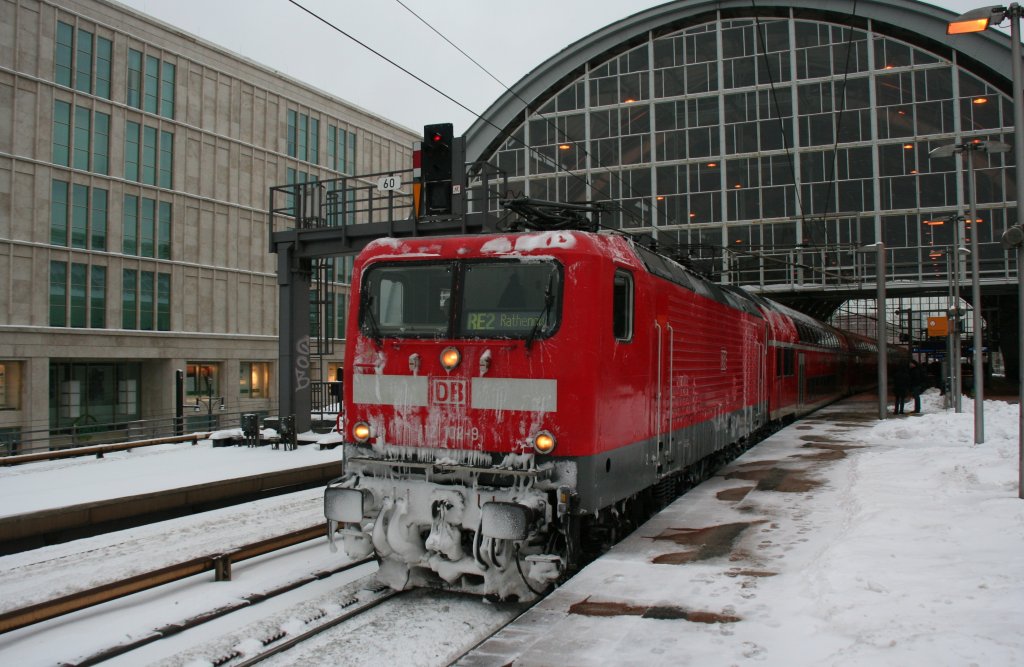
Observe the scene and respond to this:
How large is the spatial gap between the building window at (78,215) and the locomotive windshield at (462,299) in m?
32.6

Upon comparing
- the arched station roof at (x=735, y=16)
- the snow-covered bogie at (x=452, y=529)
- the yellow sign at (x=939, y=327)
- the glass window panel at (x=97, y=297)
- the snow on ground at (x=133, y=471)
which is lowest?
the snow on ground at (x=133, y=471)

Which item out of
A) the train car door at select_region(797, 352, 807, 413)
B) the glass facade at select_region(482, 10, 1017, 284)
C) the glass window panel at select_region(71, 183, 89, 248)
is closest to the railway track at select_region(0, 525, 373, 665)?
the train car door at select_region(797, 352, 807, 413)

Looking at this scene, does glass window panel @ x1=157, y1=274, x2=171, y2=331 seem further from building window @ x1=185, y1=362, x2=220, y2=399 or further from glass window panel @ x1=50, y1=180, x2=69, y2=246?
glass window panel @ x1=50, y1=180, x2=69, y2=246

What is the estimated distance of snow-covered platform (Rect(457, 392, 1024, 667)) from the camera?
18.2 feet

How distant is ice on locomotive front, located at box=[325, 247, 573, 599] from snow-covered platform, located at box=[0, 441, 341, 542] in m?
5.83

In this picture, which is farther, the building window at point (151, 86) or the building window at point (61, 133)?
the building window at point (151, 86)

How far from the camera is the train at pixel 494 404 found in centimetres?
715

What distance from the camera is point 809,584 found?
272 inches

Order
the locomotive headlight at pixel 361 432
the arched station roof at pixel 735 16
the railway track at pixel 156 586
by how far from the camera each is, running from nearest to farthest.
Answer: the railway track at pixel 156 586, the locomotive headlight at pixel 361 432, the arched station roof at pixel 735 16

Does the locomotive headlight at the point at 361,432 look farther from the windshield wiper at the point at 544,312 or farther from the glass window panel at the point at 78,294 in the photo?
the glass window panel at the point at 78,294

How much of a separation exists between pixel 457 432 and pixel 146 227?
119 feet

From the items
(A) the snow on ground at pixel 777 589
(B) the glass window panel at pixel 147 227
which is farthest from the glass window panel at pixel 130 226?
(A) the snow on ground at pixel 777 589

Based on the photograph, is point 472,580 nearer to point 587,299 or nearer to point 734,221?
point 587,299

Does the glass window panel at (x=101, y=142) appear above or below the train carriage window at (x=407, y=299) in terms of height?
above
